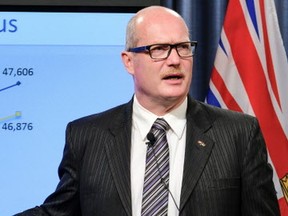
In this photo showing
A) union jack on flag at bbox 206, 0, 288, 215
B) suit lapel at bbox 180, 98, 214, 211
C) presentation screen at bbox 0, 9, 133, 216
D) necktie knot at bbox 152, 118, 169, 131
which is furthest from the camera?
union jack on flag at bbox 206, 0, 288, 215

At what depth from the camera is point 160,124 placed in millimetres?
1906

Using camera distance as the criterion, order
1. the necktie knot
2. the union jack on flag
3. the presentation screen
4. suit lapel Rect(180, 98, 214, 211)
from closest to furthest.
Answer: suit lapel Rect(180, 98, 214, 211)
the necktie knot
the presentation screen
the union jack on flag

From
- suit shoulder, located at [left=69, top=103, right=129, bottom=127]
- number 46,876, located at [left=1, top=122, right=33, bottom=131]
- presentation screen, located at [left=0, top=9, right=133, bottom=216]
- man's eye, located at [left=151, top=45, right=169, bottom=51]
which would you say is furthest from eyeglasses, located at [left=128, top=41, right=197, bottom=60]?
number 46,876, located at [left=1, top=122, right=33, bottom=131]

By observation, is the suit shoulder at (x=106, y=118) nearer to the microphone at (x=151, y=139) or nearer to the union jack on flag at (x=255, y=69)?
the microphone at (x=151, y=139)

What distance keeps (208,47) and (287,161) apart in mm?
718

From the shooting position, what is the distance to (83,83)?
254cm

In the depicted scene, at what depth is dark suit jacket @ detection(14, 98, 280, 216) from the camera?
1802 mm

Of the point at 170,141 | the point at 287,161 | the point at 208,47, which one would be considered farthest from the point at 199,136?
the point at 208,47

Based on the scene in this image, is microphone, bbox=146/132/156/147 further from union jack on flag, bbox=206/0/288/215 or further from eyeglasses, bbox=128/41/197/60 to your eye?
union jack on flag, bbox=206/0/288/215

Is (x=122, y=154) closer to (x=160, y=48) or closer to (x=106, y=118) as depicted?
(x=106, y=118)

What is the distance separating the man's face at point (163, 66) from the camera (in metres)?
1.82

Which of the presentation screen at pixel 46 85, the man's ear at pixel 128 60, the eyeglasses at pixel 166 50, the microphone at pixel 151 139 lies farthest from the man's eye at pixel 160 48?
the presentation screen at pixel 46 85

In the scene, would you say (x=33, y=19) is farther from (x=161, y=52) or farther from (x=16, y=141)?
(x=161, y=52)

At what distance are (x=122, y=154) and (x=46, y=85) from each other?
0.75 metres
